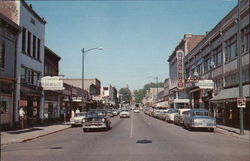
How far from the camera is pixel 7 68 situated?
22.8 metres

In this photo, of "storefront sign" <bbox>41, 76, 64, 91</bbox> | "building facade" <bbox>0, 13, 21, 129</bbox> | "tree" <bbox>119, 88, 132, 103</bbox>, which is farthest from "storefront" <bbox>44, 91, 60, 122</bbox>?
"tree" <bbox>119, 88, 132, 103</bbox>

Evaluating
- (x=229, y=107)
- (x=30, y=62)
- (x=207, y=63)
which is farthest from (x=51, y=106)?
(x=207, y=63)

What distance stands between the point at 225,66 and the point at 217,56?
3.76m

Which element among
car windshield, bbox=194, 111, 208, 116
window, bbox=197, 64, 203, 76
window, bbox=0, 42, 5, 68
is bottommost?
car windshield, bbox=194, 111, 208, 116

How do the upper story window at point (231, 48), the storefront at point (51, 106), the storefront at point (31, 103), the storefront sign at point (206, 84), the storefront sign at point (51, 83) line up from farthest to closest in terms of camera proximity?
the storefront sign at point (206, 84)
the storefront at point (51, 106)
the storefront sign at point (51, 83)
the upper story window at point (231, 48)
the storefront at point (31, 103)

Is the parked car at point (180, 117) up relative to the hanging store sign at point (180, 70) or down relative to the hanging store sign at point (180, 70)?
down

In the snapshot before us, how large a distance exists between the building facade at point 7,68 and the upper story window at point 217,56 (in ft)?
70.5

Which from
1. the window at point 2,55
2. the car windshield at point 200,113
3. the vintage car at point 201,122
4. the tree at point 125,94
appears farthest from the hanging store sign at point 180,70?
the tree at point 125,94

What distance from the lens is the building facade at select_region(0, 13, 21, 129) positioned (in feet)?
71.6

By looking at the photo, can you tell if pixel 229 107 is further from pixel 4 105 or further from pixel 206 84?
pixel 4 105

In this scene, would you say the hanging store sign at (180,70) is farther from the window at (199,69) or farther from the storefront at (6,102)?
the storefront at (6,102)

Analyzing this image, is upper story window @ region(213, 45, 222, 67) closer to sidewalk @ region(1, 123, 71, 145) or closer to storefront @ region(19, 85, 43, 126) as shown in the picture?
storefront @ region(19, 85, 43, 126)

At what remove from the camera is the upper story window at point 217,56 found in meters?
33.1

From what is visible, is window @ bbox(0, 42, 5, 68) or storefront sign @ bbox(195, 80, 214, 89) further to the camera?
storefront sign @ bbox(195, 80, 214, 89)
